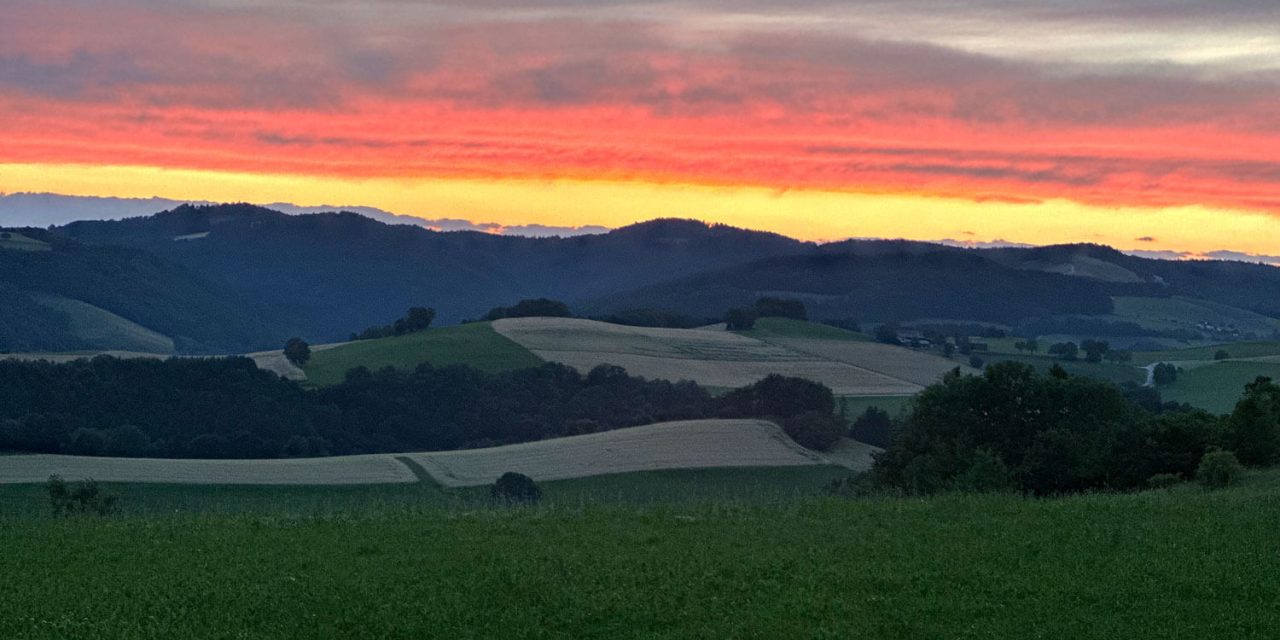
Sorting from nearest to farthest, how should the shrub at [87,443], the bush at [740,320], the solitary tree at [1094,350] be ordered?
the shrub at [87,443], the solitary tree at [1094,350], the bush at [740,320]

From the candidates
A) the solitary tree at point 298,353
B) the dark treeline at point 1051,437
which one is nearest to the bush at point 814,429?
the dark treeline at point 1051,437

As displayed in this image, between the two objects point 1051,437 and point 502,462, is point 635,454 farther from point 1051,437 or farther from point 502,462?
point 1051,437

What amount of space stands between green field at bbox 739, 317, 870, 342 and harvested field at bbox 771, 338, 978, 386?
2.79 meters

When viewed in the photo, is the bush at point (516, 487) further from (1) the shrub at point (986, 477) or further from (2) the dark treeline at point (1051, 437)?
(1) the shrub at point (986, 477)

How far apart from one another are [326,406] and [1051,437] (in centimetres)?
7105

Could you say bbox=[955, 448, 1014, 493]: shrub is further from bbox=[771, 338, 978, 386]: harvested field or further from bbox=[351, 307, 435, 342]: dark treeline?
bbox=[351, 307, 435, 342]: dark treeline

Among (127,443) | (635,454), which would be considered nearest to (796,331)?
(635,454)

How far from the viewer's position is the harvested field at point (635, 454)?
6769 centimetres

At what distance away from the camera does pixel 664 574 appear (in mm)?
16391

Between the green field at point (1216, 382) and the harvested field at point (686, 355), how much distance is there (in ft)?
67.9

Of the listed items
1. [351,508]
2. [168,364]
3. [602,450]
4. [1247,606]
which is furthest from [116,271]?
[1247,606]

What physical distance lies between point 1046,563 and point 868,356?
108386mm

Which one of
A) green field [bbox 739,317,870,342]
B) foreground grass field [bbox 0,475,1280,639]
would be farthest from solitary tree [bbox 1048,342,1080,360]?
foreground grass field [bbox 0,475,1280,639]

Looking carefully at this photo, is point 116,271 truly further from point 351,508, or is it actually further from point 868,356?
point 351,508
